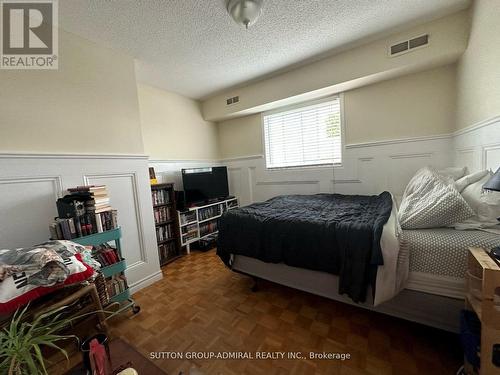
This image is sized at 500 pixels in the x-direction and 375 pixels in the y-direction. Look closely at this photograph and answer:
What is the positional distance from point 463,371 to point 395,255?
0.59 m

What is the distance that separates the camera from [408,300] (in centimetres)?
126

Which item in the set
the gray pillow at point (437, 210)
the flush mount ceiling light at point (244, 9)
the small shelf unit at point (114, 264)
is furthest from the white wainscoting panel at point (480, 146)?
the small shelf unit at point (114, 264)

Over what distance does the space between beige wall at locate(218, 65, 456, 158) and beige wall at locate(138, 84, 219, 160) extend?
2416 mm

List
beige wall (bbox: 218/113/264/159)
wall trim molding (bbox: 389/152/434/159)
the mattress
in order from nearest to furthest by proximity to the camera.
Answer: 1. the mattress
2. wall trim molding (bbox: 389/152/434/159)
3. beige wall (bbox: 218/113/264/159)

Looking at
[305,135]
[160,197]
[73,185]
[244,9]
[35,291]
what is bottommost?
[35,291]

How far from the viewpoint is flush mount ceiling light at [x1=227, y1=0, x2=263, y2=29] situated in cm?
153

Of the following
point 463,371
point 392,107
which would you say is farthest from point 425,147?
point 463,371

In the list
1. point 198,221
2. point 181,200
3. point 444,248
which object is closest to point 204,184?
point 181,200

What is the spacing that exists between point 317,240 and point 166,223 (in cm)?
215

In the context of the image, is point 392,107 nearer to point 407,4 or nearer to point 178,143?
point 407,4

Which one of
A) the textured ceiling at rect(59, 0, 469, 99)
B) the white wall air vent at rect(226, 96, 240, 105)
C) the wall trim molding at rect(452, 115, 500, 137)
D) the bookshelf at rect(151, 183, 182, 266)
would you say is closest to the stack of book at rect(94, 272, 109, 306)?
the bookshelf at rect(151, 183, 182, 266)

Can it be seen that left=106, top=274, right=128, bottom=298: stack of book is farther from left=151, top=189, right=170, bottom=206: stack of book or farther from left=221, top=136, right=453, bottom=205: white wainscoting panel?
left=221, top=136, right=453, bottom=205: white wainscoting panel

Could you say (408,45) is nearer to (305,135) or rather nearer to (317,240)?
(305,135)

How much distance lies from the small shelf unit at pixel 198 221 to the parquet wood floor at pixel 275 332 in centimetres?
97
